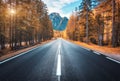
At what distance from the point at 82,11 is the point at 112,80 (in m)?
39.7

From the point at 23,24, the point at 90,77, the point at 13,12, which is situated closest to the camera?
the point at 90,77

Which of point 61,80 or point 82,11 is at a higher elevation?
point 82,11

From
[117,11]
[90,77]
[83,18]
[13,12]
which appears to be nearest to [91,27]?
[83,18]

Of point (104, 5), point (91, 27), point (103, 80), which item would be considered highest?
point (104, 5)

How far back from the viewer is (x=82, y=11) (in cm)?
4469

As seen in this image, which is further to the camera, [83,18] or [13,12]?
[83,18]

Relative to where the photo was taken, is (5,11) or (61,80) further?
(5,11)

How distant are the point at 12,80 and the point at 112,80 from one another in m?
3.70

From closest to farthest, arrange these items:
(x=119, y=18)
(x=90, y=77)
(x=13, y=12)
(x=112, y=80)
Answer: (x=112, y=80) → (x=90, y=77) → (x=13, y=12) → (x=119, y=18)

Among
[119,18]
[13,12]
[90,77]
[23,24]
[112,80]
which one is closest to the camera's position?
[112,80]

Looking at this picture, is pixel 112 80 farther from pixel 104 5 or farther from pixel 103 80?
pixel 104 5

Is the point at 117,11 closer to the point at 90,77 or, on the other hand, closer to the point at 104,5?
the point at 104,5

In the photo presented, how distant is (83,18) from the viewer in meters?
46.0

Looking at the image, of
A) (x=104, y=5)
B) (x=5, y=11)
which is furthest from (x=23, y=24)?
(x=104, y=5)
